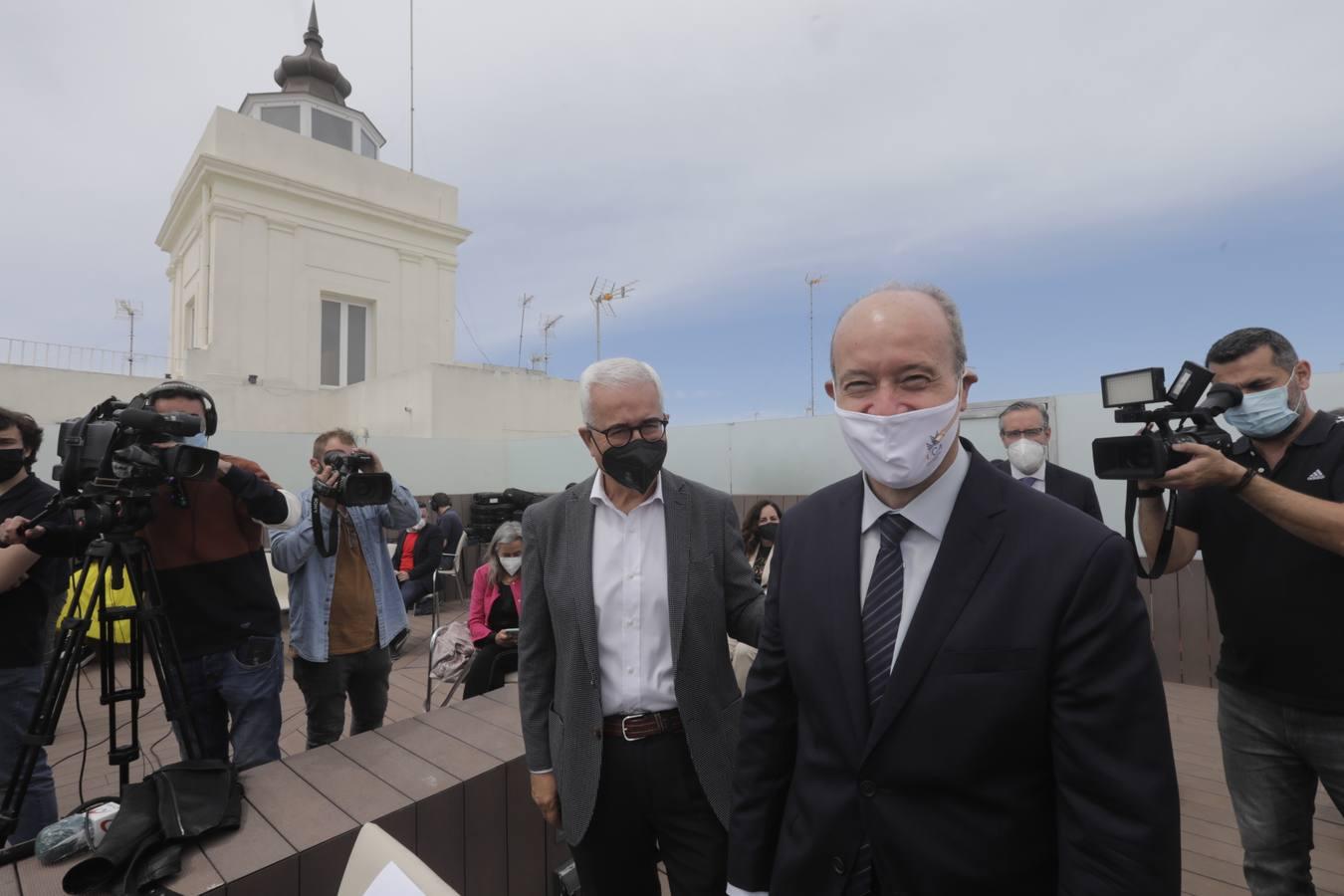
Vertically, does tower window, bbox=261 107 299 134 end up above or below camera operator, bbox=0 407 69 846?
above

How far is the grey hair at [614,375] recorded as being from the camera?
5.84ft

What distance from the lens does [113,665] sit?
1700 millimetres

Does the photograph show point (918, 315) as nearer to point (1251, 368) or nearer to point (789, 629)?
point (789, 629)

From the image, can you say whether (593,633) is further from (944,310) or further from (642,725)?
(944,310)

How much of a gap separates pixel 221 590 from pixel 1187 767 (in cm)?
481

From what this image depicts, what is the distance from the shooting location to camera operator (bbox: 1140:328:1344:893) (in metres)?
1.78

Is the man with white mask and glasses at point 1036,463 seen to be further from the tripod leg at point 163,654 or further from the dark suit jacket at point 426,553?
the dark suit jacket at point 426,553

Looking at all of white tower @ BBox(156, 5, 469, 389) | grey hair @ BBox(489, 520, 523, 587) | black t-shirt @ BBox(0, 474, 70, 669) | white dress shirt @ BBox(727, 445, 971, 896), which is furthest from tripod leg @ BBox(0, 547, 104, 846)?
white tower @ BBox(156, 5, 469, 389)

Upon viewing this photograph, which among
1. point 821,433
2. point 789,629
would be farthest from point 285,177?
point 789,629

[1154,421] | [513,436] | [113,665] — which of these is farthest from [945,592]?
[513,436]

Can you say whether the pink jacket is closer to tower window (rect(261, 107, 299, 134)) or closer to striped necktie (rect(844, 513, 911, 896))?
striped necktie (rect(844, 513, 911, 896))

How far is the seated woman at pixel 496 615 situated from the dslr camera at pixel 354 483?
3.05 ft

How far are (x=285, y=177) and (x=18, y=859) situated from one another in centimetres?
1568

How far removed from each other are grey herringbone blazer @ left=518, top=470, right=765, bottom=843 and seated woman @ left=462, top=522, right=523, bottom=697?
162 cm
